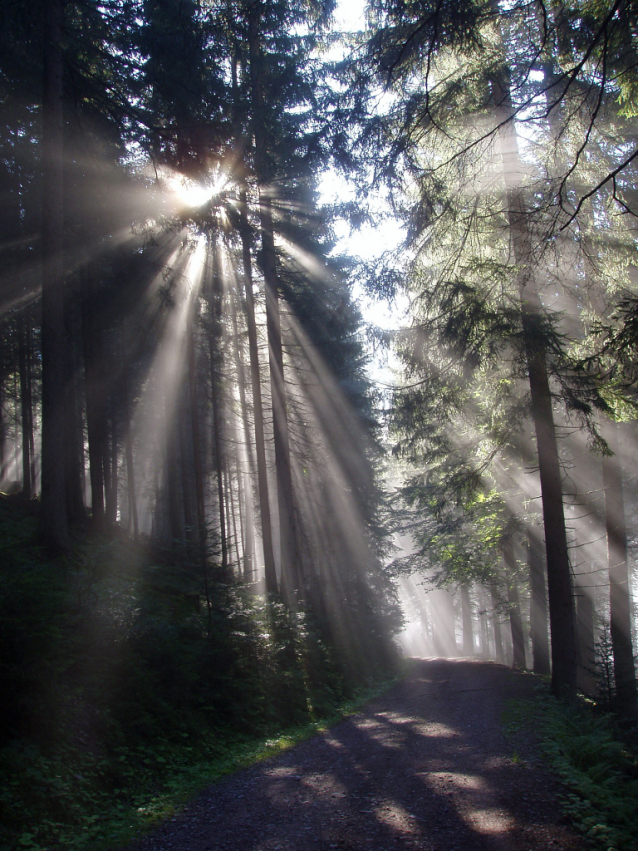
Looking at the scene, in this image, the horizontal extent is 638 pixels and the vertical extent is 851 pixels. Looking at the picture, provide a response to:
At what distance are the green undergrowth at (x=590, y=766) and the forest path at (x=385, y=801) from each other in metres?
0.18

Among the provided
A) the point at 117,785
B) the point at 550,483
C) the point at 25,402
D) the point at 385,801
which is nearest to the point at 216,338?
the point at 25,402

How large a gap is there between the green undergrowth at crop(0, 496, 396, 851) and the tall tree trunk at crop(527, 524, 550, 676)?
7571 mm

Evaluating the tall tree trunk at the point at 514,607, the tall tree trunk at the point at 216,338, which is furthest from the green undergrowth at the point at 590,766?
the tall tree trunk at the point at 514,607

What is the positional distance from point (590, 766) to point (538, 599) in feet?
37.9

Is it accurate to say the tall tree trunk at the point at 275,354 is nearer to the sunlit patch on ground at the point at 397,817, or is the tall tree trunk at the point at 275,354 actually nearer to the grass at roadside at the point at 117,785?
the grass at roadside at the point at 117,785

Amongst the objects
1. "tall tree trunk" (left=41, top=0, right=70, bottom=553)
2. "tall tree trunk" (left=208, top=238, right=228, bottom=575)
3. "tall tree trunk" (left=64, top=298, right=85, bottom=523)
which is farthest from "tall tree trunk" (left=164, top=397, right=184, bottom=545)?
"tall tree trunk" (left=41, top=0, right=70, bottom=553)

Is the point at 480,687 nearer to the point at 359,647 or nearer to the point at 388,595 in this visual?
the point at 359,647

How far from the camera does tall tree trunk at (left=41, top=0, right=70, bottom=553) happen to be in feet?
31.8

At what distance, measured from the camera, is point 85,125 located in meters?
12.2

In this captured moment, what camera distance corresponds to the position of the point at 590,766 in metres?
5.71

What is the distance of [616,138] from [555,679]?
1041cm

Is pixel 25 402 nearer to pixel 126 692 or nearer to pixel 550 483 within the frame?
pixel 126 692

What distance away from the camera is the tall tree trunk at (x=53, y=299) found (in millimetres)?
9688

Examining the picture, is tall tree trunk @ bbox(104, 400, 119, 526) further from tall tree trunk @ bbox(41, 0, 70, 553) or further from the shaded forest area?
tall tree trunk @ bbox(41, 0, 70, 553)
